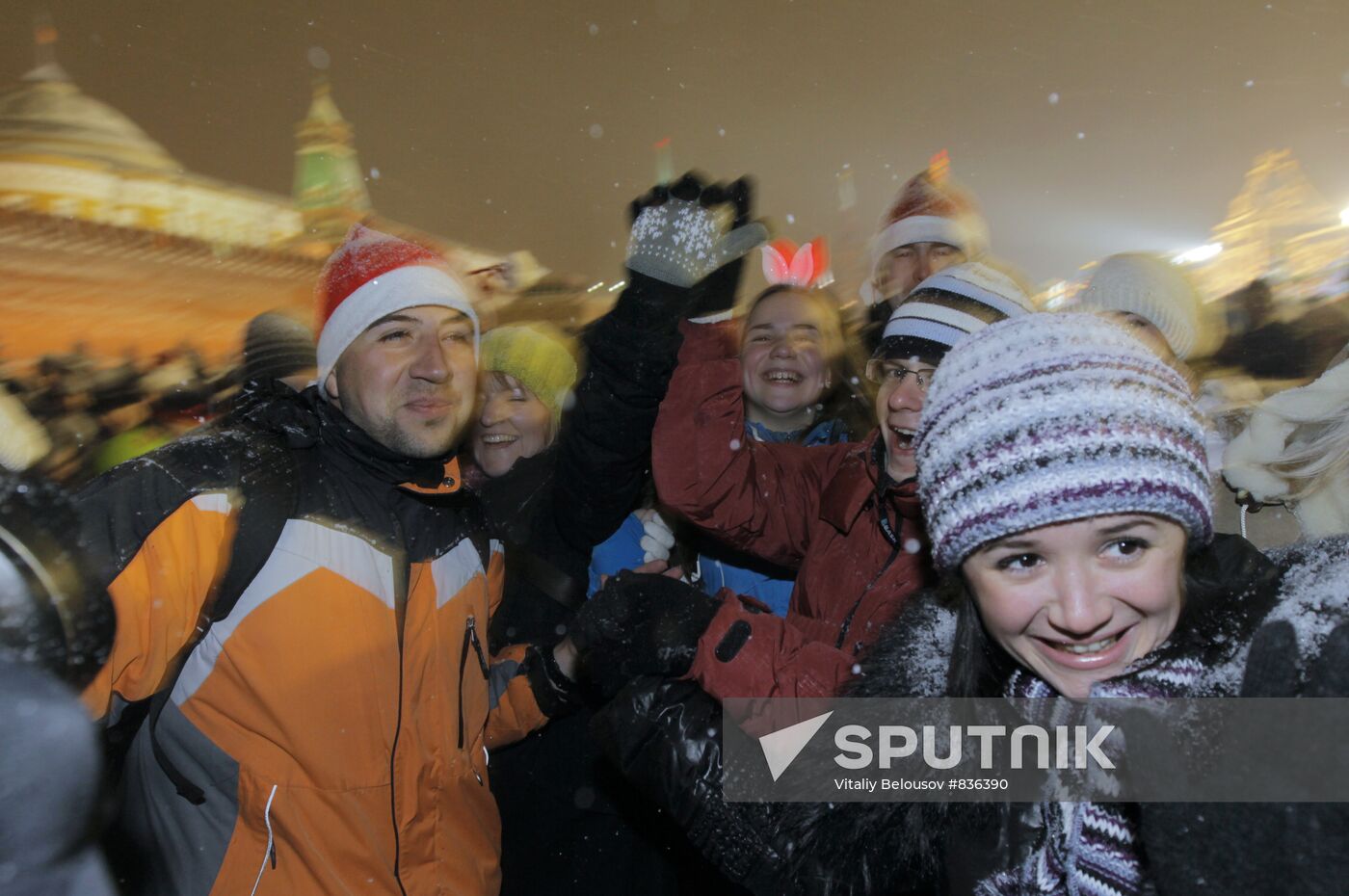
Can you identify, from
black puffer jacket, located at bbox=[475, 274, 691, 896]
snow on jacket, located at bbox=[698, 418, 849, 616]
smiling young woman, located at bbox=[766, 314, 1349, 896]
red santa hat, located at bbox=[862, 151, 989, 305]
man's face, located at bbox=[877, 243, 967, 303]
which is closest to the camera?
smiling young woman, located at bbox=[766, 314, 1349, 896]

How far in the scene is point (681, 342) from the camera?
238cm

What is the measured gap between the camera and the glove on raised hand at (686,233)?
2.23m

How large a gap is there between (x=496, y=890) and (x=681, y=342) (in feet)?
5.19

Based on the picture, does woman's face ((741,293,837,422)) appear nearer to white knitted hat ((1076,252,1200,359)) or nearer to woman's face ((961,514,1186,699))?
white knitted hat ((1076,252,1200,359))

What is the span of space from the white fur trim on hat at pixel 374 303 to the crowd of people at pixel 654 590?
0.5 inches

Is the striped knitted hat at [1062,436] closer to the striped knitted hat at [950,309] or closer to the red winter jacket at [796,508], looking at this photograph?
the red winter jacket at [796,508]

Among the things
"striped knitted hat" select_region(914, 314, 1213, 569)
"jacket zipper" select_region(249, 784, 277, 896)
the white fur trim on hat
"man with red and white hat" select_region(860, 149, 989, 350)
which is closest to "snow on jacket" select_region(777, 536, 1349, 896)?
"striped knitted hat" select_region(914, 314, 1213, 569)

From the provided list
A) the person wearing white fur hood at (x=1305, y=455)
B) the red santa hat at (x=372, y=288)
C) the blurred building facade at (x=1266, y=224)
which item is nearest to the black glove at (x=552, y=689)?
the red santa hat at (x=372, y=288)

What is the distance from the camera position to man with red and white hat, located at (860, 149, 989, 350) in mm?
3602

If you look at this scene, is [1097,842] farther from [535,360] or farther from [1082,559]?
[535,360]

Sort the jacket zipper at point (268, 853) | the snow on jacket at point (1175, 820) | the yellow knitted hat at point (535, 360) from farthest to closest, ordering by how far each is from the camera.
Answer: the yellow knitted hat at point (535, 360) < the jacket zipper at point (268, 853) < the snow on jacket at point (1175, 820)

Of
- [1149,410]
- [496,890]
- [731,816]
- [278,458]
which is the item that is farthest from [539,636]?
[1149,410]

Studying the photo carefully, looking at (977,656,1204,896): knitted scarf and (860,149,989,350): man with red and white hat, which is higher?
(860,149,989,350): man with red and white hat

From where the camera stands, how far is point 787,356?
3.12 m
